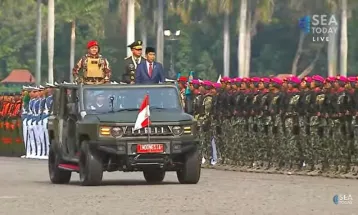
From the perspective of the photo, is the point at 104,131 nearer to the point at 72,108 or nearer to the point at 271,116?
the point at 72,108

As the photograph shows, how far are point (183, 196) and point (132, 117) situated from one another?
3.26 meters

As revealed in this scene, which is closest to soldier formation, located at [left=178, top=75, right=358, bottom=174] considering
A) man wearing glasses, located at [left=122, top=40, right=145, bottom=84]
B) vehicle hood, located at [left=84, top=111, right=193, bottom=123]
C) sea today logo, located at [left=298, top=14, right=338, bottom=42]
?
vehicle hood, located at [left=84, top=111, right=193, bottom=123]

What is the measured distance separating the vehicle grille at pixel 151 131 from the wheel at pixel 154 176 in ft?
5.81

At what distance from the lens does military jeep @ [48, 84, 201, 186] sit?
23.2 meters

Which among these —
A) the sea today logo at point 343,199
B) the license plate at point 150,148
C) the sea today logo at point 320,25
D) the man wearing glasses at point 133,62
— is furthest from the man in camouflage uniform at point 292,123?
the sea today logo at point 320,25

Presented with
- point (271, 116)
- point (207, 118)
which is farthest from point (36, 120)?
point (271, 116)

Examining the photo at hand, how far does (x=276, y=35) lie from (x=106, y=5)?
12.5 meters

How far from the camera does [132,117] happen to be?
76.6ft

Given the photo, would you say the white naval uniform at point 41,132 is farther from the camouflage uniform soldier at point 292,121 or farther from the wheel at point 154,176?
the wheel at point 154,176

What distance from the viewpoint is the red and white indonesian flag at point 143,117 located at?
23125 millimetres

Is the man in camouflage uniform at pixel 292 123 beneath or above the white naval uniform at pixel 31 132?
above

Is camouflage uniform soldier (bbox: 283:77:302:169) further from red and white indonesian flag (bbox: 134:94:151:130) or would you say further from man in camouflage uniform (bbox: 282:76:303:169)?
red and white indonesian flag (bbox: 134:94:151:130)

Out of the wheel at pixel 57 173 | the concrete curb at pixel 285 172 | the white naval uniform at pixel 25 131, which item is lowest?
the white naval uniform at pixel 25 131

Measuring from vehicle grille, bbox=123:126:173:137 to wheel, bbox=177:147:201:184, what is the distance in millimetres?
516
